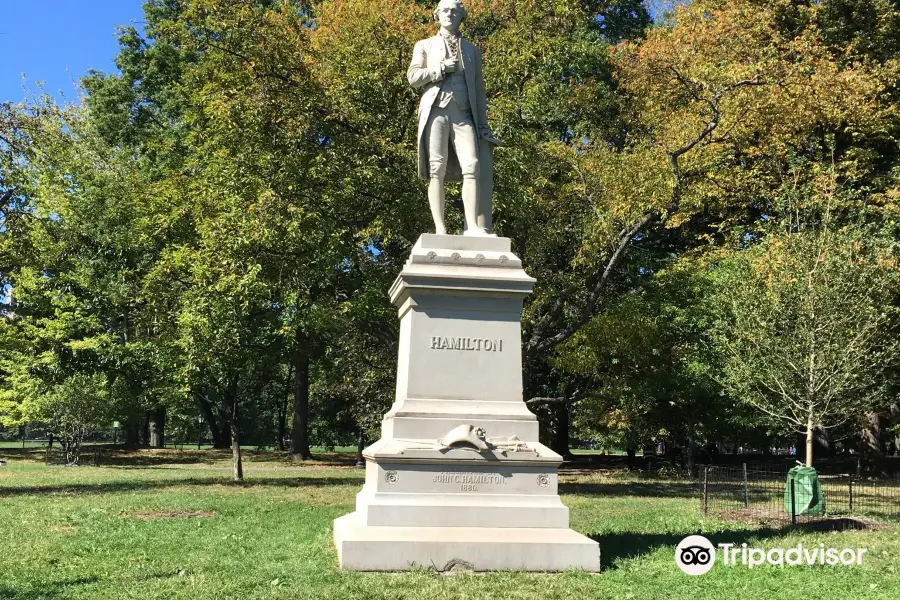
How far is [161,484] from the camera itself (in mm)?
19406

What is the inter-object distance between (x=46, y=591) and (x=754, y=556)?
665cm

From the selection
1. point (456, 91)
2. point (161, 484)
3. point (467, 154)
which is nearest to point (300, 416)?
point (161, 484)

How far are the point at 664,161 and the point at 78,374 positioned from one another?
21029 mm

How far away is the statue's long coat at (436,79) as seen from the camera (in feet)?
31.2

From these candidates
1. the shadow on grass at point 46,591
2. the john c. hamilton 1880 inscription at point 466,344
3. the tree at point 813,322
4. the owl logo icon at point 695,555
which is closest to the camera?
the shadow on grass at point 46,591

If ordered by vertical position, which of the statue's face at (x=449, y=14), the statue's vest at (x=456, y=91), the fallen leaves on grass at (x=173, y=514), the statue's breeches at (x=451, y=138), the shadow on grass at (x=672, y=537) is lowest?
the fallen leaves on grass at (x=173, y=514)

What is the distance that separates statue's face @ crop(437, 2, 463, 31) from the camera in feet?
31.3

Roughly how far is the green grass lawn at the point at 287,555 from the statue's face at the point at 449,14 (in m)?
5.95

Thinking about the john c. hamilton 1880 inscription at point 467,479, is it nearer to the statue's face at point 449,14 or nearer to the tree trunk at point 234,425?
the statue's face at point 449,14

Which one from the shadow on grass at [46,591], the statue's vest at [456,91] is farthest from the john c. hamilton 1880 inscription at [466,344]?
the shadow on grass at [46,591]

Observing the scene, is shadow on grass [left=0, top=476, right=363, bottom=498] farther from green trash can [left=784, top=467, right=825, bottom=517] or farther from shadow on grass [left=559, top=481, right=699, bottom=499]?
green trash can [left=784, top=467, right=825, bottom=517]

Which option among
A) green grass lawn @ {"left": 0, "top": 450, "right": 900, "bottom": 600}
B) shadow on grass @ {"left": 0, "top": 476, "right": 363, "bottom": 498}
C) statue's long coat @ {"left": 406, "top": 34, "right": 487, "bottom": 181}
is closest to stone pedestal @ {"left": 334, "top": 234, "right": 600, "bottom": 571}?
A: green grass lawn @ {"left": 0, "top": 450, "right": 900, "bottom": 600}

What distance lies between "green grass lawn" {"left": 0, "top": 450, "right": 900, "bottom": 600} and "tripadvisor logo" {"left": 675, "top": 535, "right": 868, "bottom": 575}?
159 mm

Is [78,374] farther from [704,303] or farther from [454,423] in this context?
[454,423]
